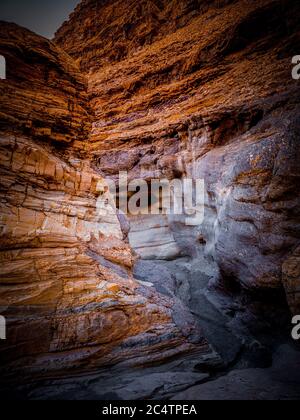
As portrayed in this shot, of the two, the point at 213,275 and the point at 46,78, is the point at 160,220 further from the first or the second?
the point at 46,78

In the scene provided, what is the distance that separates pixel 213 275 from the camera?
10016 millimetres

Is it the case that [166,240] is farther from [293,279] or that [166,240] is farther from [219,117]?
[293,279]

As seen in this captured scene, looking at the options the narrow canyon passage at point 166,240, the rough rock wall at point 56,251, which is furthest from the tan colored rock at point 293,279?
the rough rock wall at point 56,251

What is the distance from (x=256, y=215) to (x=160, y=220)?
821cm

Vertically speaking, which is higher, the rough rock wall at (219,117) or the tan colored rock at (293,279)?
the rough rock wall at (219,117)

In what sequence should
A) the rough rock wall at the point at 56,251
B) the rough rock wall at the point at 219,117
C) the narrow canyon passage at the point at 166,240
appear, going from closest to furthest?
the narrow canyon passage at the point at 166,240 → the rough rock wall at the point at 56,251 → the rough rock wall at the point at 219,117

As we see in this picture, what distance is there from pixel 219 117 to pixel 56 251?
31.6 ft

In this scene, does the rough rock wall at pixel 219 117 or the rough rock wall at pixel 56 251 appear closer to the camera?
the rough rock wall at pixel 56 251

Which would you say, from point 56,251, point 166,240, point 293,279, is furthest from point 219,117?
point 56,251

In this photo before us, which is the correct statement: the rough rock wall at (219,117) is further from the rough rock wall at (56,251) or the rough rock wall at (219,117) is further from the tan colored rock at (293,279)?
the rough rock wall at (56,251)

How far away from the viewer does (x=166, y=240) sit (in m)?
13.8

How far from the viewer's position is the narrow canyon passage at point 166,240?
4297 millimetres

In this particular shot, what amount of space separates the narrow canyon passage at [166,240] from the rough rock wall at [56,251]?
3 centimetres

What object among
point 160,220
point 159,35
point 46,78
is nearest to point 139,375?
point 46,78
